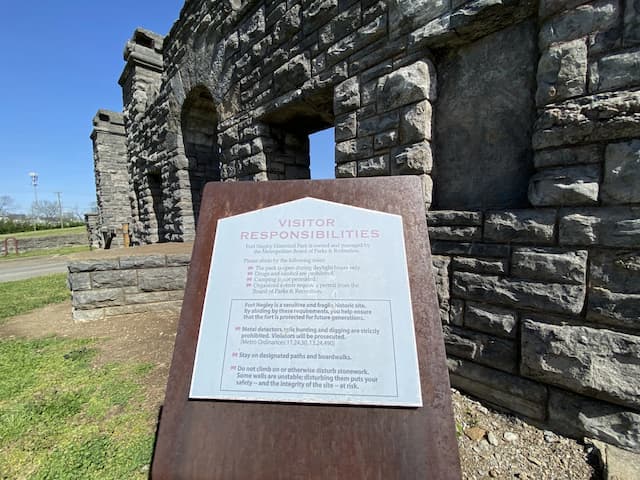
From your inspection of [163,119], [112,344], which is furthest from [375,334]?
[163,119]

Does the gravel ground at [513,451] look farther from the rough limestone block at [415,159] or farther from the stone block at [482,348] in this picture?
the rough limestone block at [415,159]

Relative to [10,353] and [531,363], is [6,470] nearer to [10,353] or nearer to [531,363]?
[10,353]

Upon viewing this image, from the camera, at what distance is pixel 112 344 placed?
3.05m

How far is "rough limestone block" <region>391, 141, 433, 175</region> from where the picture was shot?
7.93 ft

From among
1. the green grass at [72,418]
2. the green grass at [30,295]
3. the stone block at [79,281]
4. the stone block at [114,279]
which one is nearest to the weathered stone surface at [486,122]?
the green grass at [72,418]

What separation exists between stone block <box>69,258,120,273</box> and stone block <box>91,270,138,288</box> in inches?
2.6

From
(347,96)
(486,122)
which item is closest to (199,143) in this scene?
(347,96)

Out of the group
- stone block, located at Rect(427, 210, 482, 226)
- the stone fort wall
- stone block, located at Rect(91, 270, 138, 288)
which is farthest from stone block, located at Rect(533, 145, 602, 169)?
stone block, located at Rect(91, 270, 138, 288)

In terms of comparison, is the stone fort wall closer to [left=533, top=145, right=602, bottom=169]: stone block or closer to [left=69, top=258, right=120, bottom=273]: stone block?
[left=533, top=145, right=602, bottom=169]: stone block

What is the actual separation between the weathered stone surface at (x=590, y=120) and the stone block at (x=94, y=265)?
14.4 ft

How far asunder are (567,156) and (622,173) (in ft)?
0.87

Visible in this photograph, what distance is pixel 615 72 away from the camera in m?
1.57

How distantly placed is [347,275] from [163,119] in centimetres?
703

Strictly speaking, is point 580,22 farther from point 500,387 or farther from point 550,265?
point 500,387
